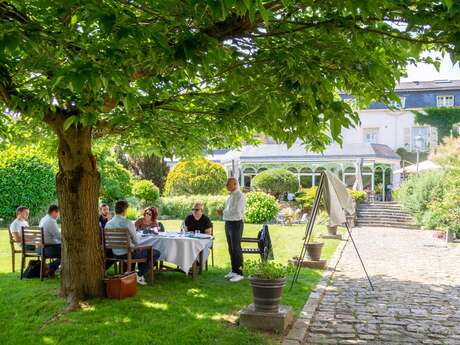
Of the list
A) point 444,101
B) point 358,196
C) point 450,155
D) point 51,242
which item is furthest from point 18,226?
point 444,101

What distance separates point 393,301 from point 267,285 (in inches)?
111

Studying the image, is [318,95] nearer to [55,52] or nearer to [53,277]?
[55,52]

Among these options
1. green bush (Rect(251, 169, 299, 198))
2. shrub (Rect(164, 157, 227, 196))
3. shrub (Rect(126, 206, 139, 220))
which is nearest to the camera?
shrub (Rect(126, 206, 139, 220))

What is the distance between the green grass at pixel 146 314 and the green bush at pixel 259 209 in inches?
472

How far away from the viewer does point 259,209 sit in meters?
22.0

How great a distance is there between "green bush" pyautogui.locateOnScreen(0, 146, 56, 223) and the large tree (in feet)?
48.4

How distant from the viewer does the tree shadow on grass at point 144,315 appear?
5.75 meters

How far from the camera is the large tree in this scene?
3906mm

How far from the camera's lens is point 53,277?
948 cm

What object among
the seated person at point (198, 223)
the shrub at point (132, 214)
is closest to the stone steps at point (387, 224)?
the shrub at point (132, 214)

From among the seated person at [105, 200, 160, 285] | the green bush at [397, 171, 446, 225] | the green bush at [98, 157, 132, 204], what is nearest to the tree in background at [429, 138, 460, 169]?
the green bush at [397, 171, 446, 225]

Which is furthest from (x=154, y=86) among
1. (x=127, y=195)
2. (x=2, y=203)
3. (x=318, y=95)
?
(x=127, y=195)

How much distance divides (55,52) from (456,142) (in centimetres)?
1658

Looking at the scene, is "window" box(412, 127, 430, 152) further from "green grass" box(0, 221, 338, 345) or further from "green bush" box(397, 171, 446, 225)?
"green grass" box(0, 221, 338, 345)
